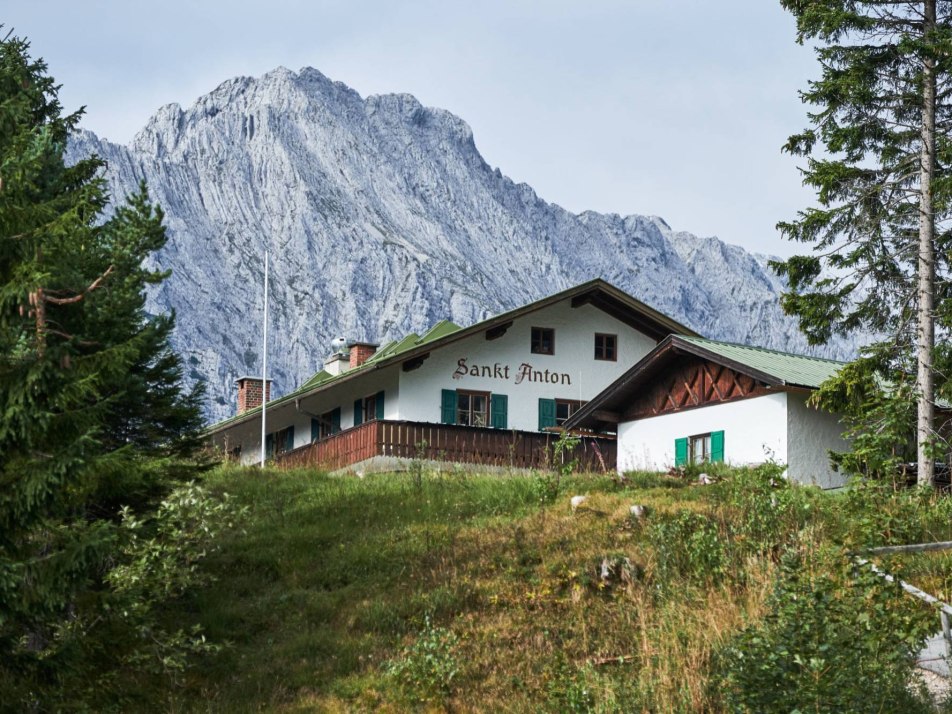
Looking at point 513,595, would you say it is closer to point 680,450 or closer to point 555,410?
point 680,450

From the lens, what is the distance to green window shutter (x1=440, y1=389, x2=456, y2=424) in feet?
129

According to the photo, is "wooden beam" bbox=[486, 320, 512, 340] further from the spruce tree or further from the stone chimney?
the spruce tree

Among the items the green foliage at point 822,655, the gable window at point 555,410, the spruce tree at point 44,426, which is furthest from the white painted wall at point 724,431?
the green foliage at point 822,655

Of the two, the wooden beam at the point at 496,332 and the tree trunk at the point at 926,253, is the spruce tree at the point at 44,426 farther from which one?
the wooden beam at the point at 496,332

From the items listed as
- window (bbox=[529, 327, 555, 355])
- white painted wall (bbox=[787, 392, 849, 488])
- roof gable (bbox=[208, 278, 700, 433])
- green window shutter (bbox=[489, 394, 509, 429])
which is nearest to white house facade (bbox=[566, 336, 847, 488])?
white painted wall (bbox=[787, 392, 849, 488])

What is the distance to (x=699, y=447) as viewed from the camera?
113ft

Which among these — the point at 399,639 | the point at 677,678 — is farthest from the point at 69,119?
Result: the point at 677,678

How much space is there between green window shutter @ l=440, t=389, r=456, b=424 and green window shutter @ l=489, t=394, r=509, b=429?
4.16 feet

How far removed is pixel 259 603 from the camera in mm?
19062

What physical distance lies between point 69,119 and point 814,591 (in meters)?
15.4

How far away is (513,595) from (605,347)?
80.6 ft

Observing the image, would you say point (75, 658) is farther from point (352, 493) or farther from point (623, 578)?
point (352, 493)

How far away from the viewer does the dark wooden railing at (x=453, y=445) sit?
115 feet

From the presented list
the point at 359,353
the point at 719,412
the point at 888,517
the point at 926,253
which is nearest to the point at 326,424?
the point at 359,353
